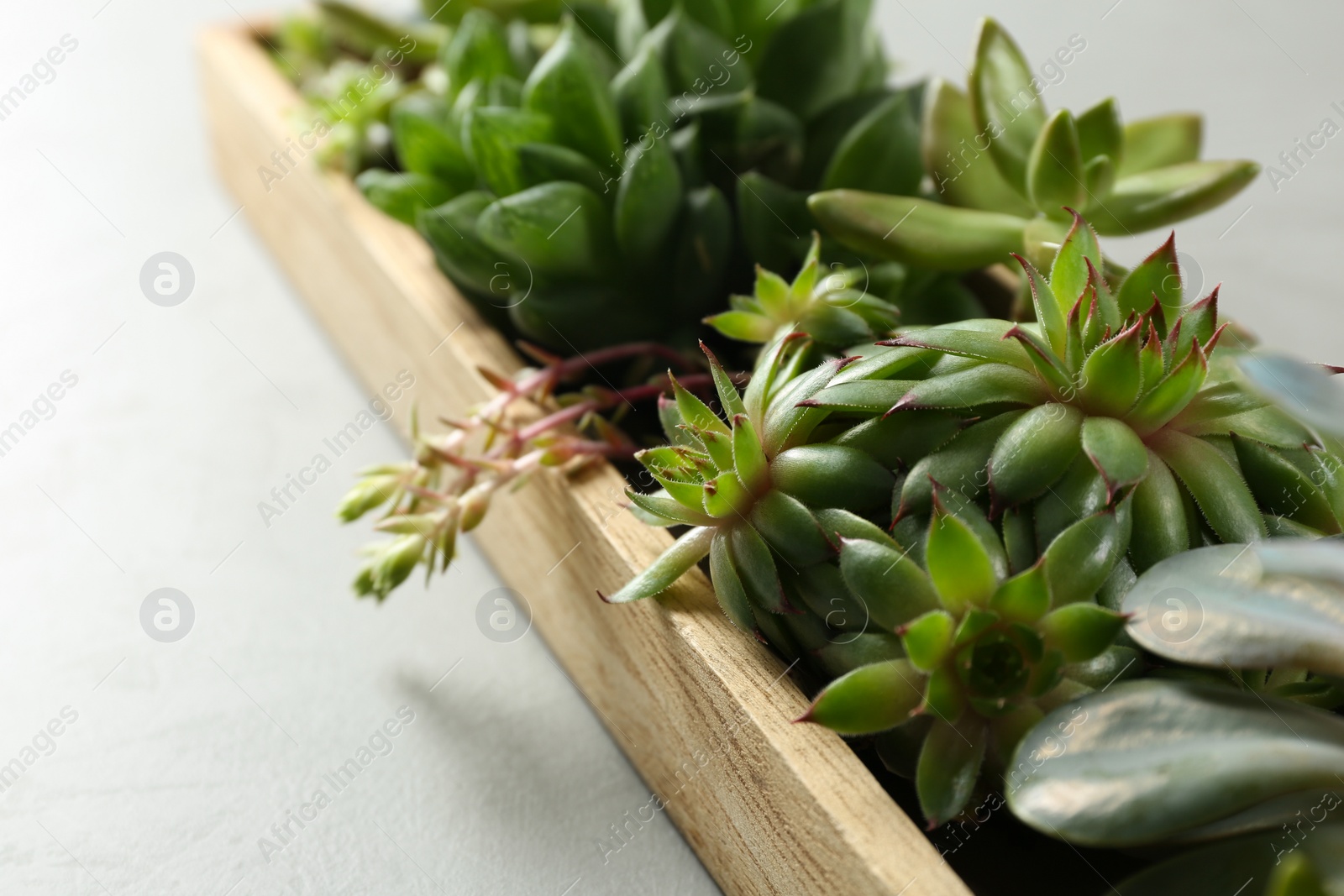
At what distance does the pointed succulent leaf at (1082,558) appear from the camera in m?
0.56

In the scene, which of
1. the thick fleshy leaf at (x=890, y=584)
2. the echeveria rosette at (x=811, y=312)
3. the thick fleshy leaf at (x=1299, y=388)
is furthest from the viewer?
the echeveria rosette at (x=811, y=312)

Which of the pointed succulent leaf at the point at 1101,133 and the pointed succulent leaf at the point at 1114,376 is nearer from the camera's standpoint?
the pointed succulent leaf at the point at 1114,376

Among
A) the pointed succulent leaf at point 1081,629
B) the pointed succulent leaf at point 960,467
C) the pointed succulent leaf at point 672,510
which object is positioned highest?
the pointed succulent leaf at point 672,510

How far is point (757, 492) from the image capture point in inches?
25.6

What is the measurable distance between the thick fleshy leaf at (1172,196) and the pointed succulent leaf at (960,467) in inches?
10.3

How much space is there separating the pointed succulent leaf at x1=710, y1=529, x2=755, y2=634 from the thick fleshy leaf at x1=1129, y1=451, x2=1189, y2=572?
209 mm

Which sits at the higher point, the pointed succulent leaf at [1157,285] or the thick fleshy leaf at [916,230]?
the thick fleshy leaf at [916,230]

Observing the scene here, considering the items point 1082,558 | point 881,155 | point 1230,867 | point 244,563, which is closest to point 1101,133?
point 881,155

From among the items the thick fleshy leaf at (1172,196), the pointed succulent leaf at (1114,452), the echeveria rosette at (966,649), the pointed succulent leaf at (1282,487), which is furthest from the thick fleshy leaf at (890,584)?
the thick fleshy leaf at (1172,196)

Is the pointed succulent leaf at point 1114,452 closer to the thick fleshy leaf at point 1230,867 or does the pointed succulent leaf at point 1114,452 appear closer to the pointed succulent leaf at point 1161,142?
the thick fleshy leaf at point 1230,867

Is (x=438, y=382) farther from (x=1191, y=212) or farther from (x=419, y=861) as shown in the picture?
(x=1191, y=212)

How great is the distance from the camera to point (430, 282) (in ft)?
3.31

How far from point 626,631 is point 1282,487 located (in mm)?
399

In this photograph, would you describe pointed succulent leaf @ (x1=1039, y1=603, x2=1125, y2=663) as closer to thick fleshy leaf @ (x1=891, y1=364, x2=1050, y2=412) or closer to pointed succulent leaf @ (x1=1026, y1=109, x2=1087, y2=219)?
thick fleshy leaf @ (x1=891, y1=364, x2=1050, y2=412)
